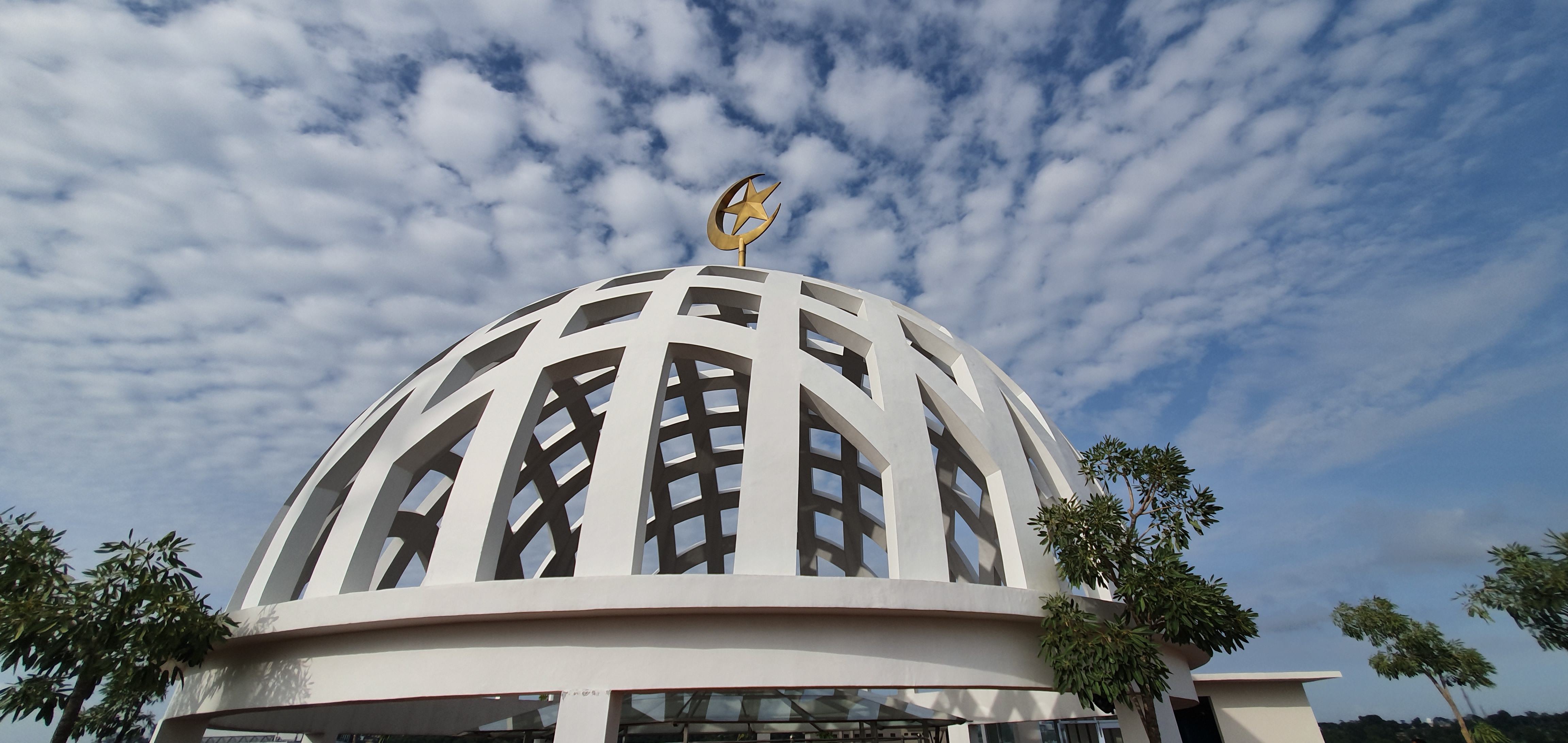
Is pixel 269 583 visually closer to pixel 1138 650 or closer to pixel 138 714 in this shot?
pixel 1138 650

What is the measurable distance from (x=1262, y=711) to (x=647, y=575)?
88.6 ft

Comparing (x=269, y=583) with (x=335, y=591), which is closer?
(x=335, y=591)

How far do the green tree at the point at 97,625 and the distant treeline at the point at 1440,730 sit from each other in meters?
35.9

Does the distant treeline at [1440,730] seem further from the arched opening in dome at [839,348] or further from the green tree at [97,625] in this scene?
the green tree at [97,625]

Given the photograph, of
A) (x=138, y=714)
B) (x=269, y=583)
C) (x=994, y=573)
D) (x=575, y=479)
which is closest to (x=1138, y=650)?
(x=994, y=573)

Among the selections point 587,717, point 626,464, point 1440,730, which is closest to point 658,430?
point 626,464

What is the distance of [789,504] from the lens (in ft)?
39.2

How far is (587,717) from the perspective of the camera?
10492mm

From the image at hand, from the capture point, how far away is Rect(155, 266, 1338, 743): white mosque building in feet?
36.1

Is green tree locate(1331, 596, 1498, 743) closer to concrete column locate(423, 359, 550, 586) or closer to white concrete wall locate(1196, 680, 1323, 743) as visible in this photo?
white concrete wall locate(1196, 680, 1323, 743)

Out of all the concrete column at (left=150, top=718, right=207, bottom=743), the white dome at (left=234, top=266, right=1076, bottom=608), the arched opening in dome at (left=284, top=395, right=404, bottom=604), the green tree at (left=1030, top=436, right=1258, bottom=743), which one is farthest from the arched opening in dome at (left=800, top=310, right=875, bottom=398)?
the concrete column at (left=150, top=718, right=207, bottom=743)

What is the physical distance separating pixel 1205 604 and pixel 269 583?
19.4m

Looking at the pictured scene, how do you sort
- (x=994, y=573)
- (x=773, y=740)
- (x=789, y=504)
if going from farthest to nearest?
(x=773, y=740), (x=994, y=573), (x=789, y=504)

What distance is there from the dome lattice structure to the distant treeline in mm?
22800
